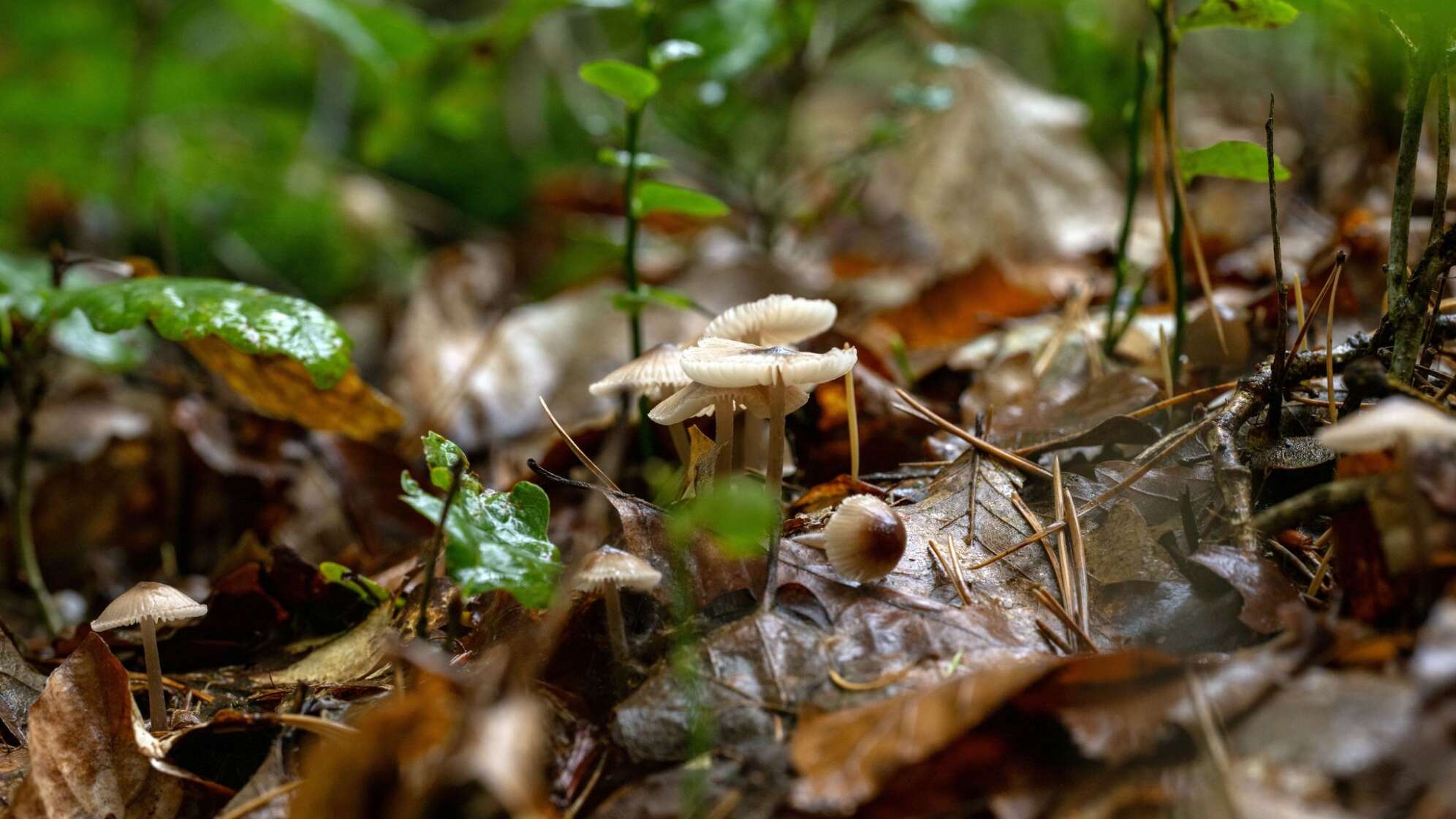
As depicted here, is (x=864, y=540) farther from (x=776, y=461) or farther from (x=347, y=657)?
(x=347, y=657)

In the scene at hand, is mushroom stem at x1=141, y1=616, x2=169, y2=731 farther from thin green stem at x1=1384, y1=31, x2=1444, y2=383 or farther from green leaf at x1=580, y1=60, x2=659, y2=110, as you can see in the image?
thin green stem at x1=1384, y1=31, x2=1444, y2=383

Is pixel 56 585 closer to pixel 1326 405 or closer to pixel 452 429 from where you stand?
pixel 452 429

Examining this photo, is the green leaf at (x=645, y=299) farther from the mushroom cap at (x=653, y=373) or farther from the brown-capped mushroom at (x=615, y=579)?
the brown-capped mushroom at (x=615, y=579)

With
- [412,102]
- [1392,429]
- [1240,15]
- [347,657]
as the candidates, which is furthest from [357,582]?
[412,102]

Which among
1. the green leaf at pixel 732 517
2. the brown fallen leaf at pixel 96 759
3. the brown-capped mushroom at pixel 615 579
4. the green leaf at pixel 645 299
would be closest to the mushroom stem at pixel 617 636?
the brown-capped mushroom at pixel 615 579

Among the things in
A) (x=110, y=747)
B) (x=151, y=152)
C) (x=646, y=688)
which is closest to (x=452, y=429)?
(x=110, y=747)

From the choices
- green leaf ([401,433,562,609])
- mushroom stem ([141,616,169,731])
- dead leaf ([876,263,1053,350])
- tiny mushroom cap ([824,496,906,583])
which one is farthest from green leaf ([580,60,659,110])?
dead leaf ([876,263,1053,350])
